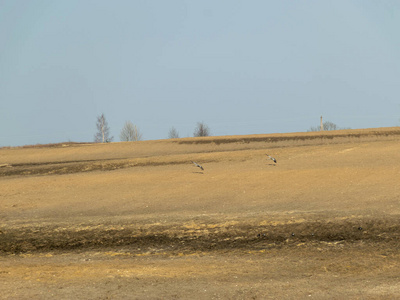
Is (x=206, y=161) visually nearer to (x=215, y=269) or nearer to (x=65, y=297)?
(x=215, y=269)

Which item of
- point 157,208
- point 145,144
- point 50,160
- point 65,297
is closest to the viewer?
point 65,297

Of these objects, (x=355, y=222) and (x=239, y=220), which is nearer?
(x=355, y=222)

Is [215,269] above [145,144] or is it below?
below

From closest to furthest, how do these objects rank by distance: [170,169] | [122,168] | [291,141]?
[170,169], [122,168], [291,141]

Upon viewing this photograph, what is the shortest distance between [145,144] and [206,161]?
18.8 metres

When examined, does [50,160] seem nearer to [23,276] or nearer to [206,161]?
[206,161]

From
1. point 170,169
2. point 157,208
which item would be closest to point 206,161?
point 170,169

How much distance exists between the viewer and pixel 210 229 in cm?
1866

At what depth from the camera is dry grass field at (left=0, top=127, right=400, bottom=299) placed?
12531mm

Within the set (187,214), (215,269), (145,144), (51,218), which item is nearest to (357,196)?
(187,214)

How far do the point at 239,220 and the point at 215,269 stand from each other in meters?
5.80

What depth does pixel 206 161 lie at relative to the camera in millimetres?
36594

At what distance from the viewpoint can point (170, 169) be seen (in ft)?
110

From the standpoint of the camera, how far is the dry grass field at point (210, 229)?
12.5 metres
